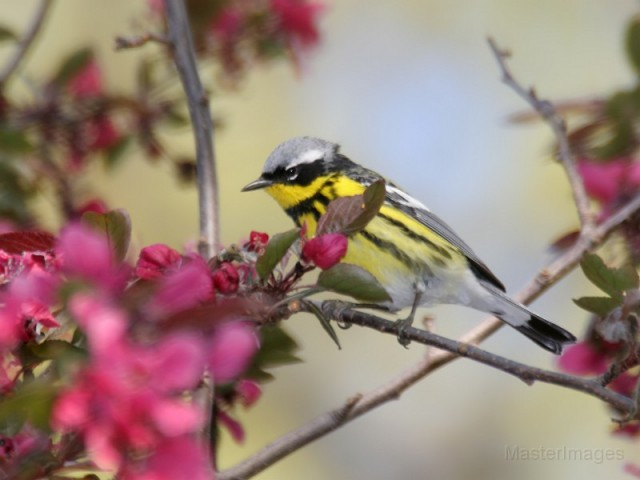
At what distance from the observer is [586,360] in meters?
2.56

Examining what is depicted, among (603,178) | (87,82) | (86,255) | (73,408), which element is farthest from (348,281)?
(87,82)

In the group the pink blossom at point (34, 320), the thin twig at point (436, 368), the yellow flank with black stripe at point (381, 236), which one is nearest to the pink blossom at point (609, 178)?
the thin twig at point (436, 368)

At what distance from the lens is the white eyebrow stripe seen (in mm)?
3588

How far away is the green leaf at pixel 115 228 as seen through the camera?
5.53ft

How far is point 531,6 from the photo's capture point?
8.02m

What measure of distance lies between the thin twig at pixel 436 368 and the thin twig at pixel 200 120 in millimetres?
592

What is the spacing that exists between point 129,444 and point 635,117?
219cm

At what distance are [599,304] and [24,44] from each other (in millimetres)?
2048

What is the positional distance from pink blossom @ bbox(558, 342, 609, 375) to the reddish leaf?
54.7 inches

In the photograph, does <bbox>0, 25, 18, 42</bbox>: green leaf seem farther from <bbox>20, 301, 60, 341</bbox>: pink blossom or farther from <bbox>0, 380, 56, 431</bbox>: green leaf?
<bbox>0, 380, 56, 431</bbox>: green leaf

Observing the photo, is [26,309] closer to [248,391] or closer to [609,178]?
[248,391]

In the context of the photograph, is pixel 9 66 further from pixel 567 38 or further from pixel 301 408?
pixel 567 38

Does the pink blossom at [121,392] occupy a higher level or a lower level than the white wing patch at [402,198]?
lower

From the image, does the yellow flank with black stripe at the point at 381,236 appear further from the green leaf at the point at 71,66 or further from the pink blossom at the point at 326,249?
the pink blossom at the point at 326,249
